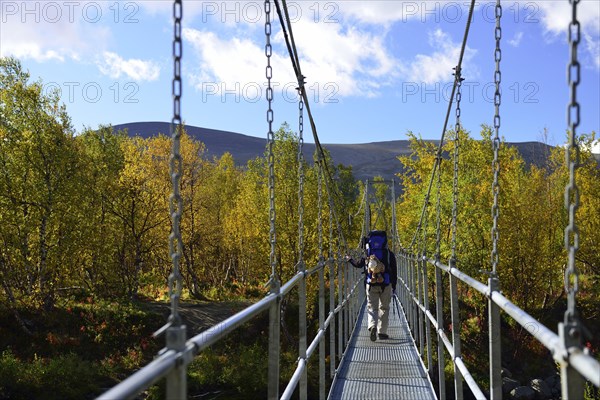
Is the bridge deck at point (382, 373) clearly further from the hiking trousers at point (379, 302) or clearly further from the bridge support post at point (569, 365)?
the bridge support post at point (569, 365)

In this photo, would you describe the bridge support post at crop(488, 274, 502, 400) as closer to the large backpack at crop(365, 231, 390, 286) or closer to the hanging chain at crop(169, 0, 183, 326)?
the hanging chain at crop(169, 0, 183, 326)

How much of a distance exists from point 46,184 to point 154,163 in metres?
4.06

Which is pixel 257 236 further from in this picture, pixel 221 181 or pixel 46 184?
pixel 221 181

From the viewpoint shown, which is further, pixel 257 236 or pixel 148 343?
pixel 257 236

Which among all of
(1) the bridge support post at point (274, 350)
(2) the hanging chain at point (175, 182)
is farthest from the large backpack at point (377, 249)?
(2) the hanging chain at point (175, 182)

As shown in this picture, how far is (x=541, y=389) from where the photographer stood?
19141mm

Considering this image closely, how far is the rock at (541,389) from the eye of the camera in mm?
18930

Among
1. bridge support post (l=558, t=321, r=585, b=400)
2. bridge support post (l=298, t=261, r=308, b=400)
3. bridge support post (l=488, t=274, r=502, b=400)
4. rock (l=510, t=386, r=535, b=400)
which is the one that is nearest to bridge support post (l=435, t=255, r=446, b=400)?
bridge support post (l=298, t=261, r=308, b=400)

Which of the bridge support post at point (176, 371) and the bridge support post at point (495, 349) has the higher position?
the bridge support post at point (176, 371)

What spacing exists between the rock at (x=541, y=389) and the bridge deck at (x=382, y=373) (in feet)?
43.1

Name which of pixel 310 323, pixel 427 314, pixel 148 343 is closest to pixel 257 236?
pixel 310 323

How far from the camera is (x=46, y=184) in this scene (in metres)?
19.1

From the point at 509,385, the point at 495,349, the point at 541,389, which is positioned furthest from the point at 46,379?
the point at 495,349

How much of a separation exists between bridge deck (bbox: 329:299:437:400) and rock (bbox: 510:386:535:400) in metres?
12.4
